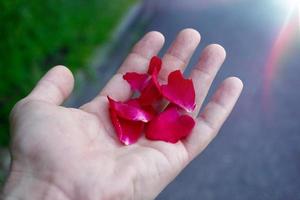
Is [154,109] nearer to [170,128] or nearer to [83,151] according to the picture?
[170,128]

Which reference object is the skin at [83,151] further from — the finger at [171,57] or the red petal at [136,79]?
the finger at [171,57]

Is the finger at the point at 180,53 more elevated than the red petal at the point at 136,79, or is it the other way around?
the finger at the point at 180,53

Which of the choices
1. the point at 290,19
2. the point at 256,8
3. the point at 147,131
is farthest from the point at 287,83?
the point at 147,131

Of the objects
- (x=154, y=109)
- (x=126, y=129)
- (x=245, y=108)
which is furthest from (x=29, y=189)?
(x=245, y=108)

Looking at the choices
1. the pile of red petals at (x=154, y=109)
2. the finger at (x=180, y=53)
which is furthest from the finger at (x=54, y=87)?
the finger at (x=180, y=53)

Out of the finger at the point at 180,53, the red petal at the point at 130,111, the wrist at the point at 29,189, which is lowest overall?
the wrist at the point at 29,189

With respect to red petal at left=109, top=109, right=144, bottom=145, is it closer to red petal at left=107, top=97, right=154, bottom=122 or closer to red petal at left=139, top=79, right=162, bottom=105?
red petal at left=107, top=97, right=154, bottom=122

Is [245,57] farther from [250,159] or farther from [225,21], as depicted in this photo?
[250,159]
